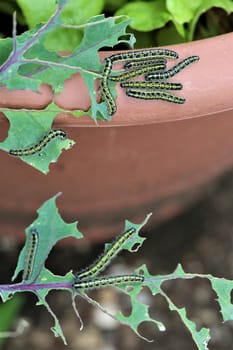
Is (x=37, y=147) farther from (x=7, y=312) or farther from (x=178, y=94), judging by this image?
(x=7, y=312)

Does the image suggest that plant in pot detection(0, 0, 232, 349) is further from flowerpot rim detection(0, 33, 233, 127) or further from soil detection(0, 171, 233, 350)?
soil detection(0, 171, 233, 350)

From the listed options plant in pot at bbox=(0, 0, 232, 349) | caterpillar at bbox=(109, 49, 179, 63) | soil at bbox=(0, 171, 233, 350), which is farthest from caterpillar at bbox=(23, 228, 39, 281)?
soil at bbox=(0, 171, 233, 350)

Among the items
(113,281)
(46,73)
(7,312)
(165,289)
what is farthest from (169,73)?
(165,289)

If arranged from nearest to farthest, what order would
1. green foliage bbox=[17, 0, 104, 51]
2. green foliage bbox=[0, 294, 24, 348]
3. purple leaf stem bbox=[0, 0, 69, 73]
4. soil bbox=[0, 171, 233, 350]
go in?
purple leaf stem bbox=[0, 0, 69, 73], green foliage bbox=[17, 0, 104, 51], green foliage bbox=[0, 294, 24, 348], soil bbox=[0, 171, 233, 350]

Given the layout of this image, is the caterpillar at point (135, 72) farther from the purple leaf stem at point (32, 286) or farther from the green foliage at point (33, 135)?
the purple leaf stem at point (32, 286)

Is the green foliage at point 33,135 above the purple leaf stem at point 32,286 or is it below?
above

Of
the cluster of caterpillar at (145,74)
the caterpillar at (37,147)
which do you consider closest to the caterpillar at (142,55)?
the cluster of caterpillar at (145,74)
